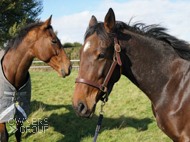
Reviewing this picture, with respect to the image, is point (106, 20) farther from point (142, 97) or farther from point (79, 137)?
point (142, 97)

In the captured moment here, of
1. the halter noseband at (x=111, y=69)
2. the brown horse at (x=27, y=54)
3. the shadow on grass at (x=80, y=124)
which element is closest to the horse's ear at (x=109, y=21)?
the halter noseband at (x=111, y=69)

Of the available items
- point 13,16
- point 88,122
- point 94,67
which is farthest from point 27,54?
point 13,16

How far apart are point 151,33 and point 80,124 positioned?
3659 mm

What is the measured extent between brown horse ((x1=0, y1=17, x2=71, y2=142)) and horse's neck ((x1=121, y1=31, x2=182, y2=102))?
5.73ft

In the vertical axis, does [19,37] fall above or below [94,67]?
above

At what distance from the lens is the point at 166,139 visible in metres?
4.04

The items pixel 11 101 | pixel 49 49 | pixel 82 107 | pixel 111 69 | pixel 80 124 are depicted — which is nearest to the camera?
pixel 82 107

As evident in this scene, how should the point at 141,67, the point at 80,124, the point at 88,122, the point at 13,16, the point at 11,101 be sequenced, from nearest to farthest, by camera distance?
the point at 141,67
the point at 11,101
the point at 80,124
the point at 88,122
the point at 13,16

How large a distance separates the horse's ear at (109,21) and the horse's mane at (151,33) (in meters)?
0.06

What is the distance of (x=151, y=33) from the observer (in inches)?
90.0

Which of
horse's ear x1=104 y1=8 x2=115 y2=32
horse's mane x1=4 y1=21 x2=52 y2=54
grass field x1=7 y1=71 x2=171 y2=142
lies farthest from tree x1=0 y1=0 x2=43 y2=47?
horse's ear x1=104 y1=8 x2=115 y2=32

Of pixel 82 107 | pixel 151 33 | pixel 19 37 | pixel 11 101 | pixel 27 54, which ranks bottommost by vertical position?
pixel 11 101

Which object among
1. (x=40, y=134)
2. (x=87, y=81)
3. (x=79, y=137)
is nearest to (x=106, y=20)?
(x=87, y=81)

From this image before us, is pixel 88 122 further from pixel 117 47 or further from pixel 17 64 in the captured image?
pixel 117 47
